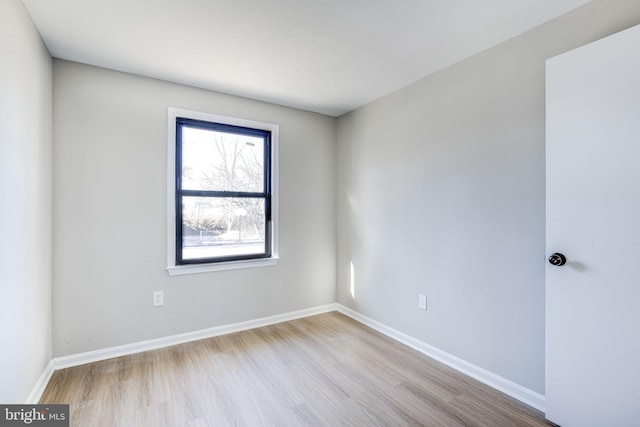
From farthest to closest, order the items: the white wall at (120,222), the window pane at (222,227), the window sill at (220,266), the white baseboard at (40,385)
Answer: the window pane at (222,227)
the window sill at (220,266)
the white wall at (120,222)
the white baseboard at (40,385)

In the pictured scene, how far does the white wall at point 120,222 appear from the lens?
229 centimetres

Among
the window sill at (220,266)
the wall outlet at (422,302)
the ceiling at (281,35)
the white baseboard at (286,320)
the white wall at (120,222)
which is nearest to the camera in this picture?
the ceiling at (281,35)

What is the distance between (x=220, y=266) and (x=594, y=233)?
2.79 metres

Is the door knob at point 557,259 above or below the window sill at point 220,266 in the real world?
above

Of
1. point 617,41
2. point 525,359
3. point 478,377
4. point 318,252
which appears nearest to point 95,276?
point 318,252

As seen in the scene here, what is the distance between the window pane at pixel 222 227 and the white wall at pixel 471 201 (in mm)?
1179

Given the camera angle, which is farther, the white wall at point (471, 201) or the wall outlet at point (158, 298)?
the wall outlet at point (158, 298)

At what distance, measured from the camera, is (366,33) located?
194cm

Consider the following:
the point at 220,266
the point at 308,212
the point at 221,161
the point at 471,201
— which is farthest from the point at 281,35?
the point at 220,266

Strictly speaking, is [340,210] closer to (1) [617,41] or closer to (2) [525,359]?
(2) [525,359]

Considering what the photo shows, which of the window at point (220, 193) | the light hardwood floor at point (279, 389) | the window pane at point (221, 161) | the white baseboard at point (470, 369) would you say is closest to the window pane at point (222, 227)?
the window at point (220, 193)

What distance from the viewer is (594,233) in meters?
1.53

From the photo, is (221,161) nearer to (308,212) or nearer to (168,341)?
(308,212)

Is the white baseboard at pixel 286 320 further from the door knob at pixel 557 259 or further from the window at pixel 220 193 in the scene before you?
the door knob at pixel 557 259
